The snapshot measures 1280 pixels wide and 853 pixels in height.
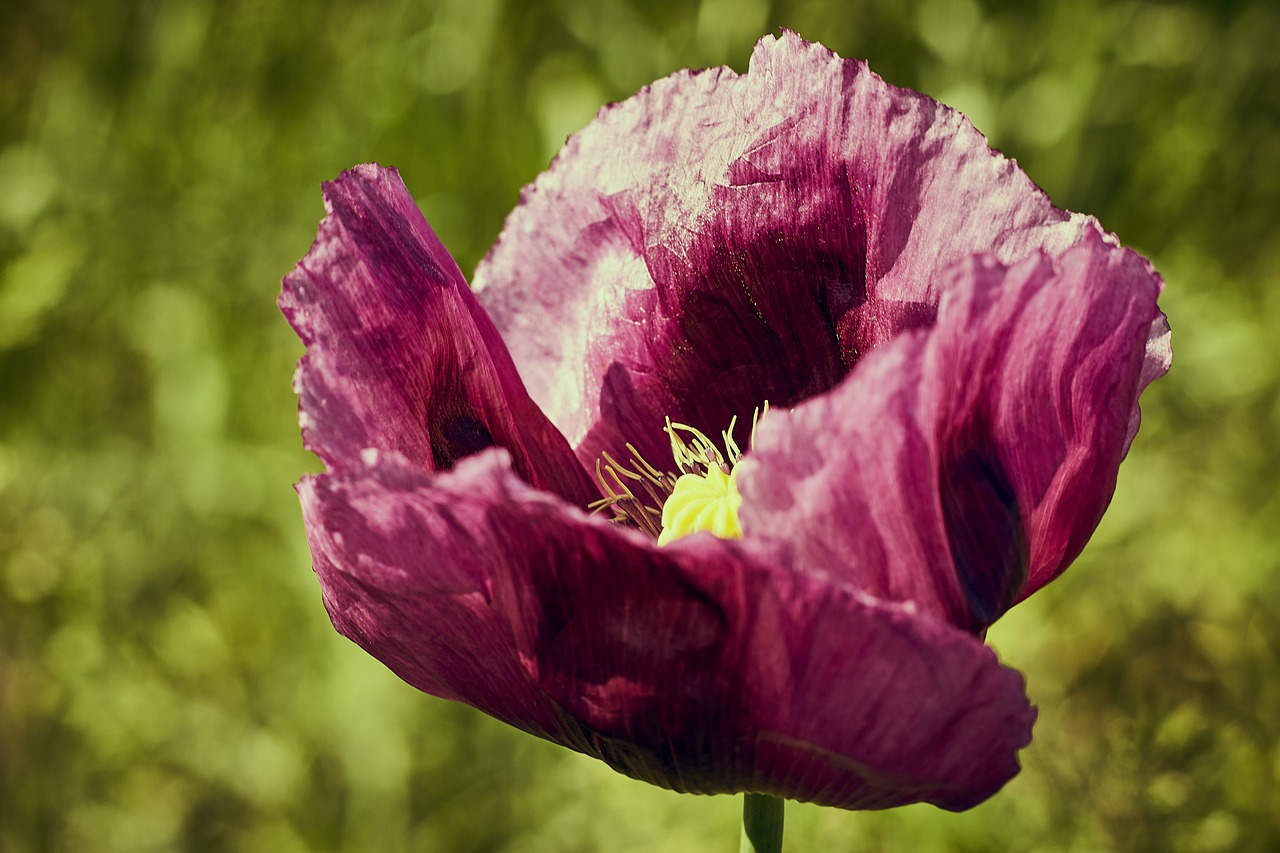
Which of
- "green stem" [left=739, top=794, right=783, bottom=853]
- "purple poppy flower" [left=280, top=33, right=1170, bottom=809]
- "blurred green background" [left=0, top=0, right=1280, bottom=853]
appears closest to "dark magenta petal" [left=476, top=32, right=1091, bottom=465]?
"purple poppy flower" [left=280, top=33, right=1170, bottom=809]

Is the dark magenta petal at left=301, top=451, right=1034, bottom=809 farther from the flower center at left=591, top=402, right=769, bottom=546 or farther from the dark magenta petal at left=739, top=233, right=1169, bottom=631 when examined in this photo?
the flower center at left=591, top=402, right=769, bottom=546

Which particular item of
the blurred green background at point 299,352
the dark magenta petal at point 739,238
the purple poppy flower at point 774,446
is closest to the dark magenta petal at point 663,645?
the purple poppy flower at point 774,446

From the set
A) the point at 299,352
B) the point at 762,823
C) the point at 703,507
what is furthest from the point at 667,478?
the point at 299,352

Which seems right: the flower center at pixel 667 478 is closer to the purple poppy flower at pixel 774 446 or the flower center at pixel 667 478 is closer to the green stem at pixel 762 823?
the purple poppy flower at pixel 774 446

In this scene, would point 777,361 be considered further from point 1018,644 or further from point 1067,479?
point 1018,644

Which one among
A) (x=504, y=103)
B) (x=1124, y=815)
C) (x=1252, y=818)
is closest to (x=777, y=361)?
(x=1124, y=815)

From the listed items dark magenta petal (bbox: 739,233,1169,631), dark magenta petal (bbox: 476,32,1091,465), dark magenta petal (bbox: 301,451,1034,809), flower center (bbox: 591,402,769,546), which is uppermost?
dark magenta petal (bbox: 476,32,1091,465)
